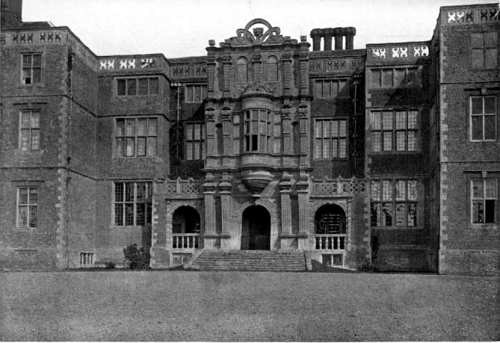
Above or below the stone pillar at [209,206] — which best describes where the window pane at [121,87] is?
above

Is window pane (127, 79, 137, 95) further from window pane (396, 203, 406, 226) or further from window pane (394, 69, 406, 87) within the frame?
window pane (396, 203, 406, 226)

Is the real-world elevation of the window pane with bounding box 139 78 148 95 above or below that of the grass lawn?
above

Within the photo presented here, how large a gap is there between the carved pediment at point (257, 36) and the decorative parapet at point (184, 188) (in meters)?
6.94

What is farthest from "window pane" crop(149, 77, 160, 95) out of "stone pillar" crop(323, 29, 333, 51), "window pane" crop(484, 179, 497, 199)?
"window pane" crop(484, 179, 497, 199)

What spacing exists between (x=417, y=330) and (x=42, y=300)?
10.8 m

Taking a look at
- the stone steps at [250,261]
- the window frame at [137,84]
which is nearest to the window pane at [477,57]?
the stone steps at [250,261]

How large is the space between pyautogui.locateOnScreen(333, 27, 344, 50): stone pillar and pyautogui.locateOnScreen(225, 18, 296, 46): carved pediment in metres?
4.77

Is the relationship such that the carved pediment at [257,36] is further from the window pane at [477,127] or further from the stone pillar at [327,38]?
the window pane at [477,127]

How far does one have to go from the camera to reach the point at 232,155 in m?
32.8

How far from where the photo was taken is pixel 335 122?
35.1 meters

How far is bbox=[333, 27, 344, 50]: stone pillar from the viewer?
36688 mm

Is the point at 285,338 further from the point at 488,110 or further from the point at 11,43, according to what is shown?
the point at 11,43

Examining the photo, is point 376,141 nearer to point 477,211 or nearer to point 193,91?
point 477,211

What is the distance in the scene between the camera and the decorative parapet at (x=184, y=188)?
33.4 meters
